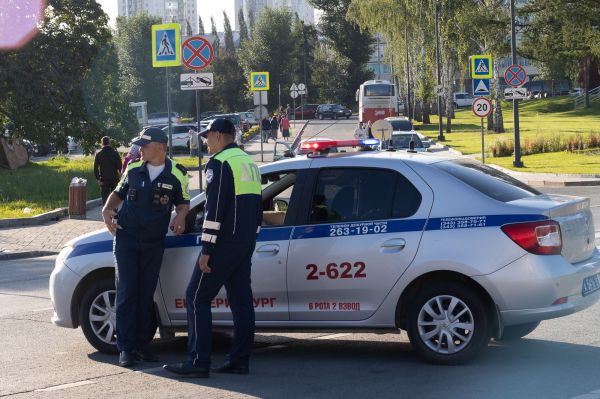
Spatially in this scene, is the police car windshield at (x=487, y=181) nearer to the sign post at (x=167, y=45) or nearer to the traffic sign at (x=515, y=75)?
the sign post at (x=167, y=45)

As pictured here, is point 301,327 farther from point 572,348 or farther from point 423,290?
point 572,348

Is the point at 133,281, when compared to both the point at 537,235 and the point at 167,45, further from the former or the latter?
the point at 167,45

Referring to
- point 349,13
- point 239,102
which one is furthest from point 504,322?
point 239,102

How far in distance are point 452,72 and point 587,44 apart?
89.6 ft

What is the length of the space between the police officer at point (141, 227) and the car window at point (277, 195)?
2.18ft

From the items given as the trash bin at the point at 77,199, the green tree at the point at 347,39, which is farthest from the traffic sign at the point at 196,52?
the green tree at the point at 347,39

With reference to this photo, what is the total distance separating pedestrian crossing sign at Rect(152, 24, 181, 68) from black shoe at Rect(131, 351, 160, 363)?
401 inches

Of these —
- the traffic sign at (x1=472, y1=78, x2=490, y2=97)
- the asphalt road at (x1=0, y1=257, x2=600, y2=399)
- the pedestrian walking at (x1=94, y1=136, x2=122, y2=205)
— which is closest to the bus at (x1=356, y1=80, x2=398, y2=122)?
the traffic sign at (x1=472, y1=78, x2=490, y2=97)

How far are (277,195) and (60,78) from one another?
29737mm

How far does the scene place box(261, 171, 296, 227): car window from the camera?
806cm

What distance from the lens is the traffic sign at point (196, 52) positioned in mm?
17859

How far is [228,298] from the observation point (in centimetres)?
746

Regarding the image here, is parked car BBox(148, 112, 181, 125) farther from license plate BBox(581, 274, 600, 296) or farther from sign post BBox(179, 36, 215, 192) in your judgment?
license plate BBox(581, 274, 600, 296)

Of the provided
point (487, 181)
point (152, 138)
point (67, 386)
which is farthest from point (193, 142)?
point (67, 386)
